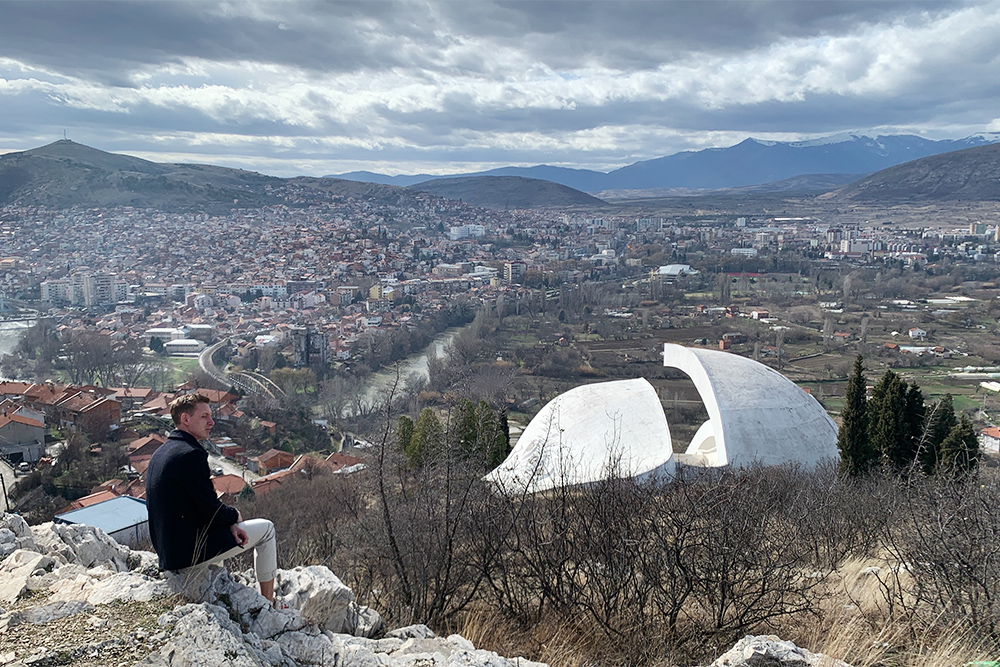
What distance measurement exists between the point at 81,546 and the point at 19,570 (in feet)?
1.45

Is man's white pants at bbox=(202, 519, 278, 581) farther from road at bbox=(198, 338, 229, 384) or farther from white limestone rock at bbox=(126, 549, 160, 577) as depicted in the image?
road at bbox=(198, 338, 229, 384)

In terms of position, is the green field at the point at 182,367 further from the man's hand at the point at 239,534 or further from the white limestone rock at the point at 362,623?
the man's hand at the point at 239,534

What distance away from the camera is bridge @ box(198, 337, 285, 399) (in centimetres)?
3300

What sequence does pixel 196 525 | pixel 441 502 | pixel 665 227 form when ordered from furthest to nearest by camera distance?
pixel 665 227 → pixel 441 502 → pixel 196 525

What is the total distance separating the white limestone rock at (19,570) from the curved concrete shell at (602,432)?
8479mm

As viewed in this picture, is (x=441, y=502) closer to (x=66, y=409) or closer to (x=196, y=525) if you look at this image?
(x=196, y=525)

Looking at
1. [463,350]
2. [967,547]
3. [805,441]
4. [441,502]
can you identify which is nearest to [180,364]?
[463,350]

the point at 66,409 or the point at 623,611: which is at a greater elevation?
the point at 623,611

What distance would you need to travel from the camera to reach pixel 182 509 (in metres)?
2.86

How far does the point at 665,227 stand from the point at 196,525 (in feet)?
406

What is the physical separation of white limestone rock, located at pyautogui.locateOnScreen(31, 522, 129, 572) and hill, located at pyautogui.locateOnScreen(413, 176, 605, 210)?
155104 millimetres

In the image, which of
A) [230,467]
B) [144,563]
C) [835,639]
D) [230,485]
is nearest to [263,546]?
[144,563]

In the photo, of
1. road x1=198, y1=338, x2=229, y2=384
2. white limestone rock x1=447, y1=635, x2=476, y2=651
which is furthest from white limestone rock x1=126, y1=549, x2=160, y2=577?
road x1=198, y1=338, x2=229, y2=384

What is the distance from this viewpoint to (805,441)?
1315cm
